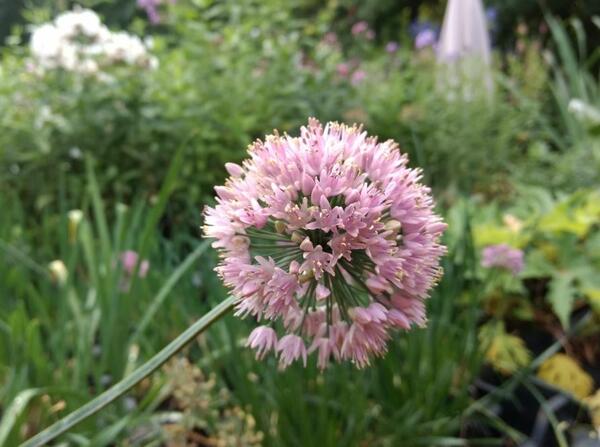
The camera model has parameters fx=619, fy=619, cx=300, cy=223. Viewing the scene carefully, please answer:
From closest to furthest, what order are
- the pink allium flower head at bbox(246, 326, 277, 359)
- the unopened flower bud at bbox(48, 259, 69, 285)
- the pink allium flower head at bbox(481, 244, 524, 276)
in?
the pink allium flower head at bbox(246, 326, 277, 359), the unopened flower bud at bbox(48, 259, 69, 285), the pink allium flower head at bbox(481, 244, 524, 276)

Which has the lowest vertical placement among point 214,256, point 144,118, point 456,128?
point 214,256

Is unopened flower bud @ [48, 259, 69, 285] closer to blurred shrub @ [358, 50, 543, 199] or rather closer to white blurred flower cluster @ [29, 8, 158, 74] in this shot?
white blurred flower cluster @ [29, 8, 158, 74]

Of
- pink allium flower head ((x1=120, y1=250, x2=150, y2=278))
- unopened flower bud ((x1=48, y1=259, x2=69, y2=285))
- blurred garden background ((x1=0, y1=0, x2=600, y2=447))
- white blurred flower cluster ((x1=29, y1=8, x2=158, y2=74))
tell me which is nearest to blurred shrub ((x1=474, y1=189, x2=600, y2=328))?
blurred garden background ((x1=0, y1=0, x2=600, y2=447))

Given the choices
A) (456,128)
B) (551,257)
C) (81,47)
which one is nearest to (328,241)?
(551,257)

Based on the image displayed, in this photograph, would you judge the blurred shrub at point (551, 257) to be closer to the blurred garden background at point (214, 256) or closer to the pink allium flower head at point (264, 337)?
the blurred garden background at point (214, 256)

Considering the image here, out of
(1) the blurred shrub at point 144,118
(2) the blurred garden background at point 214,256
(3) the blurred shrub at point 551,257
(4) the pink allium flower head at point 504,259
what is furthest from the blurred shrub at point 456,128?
(4) the pink allium flower head at point 504,259

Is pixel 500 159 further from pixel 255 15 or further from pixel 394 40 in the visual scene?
pixel 394 40

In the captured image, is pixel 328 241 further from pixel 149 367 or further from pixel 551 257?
pixel 551 257
